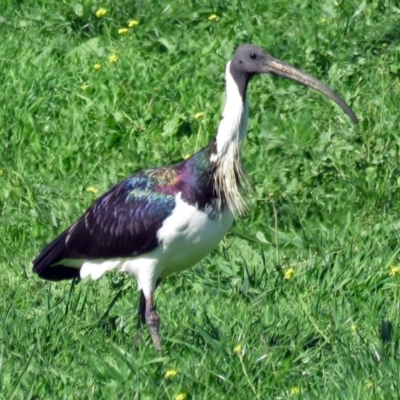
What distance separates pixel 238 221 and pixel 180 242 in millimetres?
1699

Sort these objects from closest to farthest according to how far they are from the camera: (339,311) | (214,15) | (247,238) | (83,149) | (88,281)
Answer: (339,311) → (88,281) → (247,238) → (83,149) → (214,15)

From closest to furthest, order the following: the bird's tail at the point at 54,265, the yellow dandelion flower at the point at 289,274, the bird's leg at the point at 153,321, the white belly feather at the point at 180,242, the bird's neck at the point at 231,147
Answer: the bird's leg at the point at 153,321, the white belly feather at the point at 180,242, the bird's neck at the point at 231,147, the bird's tail at the point at 54,265, the yellow dandelion flower at the point at 289,274

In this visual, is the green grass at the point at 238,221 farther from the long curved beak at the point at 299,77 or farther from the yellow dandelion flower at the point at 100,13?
the long curved beak at the point at 299,77

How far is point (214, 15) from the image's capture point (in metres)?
9.51

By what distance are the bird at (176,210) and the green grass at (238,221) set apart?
0.22 metres

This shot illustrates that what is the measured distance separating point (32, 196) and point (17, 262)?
0.62 m

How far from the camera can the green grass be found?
557 centimetres

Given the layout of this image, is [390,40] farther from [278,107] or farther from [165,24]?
[165,24]

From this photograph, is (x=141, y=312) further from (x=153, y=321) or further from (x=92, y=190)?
(x=92, y=190)

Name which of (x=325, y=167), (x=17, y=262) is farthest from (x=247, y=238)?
(x=17, y=262)

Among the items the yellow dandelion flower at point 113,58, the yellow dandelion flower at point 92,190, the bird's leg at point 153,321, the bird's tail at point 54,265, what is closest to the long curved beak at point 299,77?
the bird's leg at point 153,321

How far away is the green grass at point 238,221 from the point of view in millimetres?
5570

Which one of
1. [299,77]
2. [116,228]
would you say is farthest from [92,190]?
[299,77]

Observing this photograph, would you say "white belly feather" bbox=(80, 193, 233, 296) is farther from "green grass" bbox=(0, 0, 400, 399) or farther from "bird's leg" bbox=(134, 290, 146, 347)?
"green grass" bbox=(0, 0, 400, 399)
